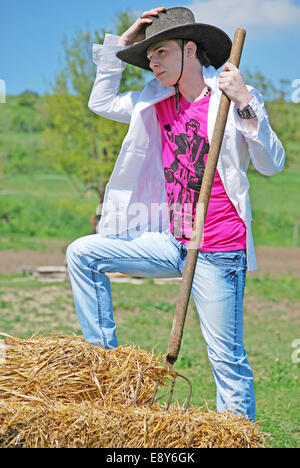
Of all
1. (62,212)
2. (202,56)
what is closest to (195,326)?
(202,56)

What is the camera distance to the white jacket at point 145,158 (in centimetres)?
341

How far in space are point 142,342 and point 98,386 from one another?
186 inches

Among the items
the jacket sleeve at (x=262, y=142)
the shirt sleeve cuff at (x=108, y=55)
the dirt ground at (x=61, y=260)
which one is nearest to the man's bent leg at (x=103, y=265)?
the jacket sleeve at (x=262, y=142)

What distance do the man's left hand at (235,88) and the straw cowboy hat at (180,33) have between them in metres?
0.44

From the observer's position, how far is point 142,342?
759 cm

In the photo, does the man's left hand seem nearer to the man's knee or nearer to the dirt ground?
the man's knee

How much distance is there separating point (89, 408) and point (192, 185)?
1.42 meters

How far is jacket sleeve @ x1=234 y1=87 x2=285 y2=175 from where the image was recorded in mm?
3230

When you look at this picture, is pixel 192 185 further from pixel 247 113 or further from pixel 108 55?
pixel 108 55

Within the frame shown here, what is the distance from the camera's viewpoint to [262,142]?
10.6 ft

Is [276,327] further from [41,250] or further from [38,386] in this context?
[41,250]

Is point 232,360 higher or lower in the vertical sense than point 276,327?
higher

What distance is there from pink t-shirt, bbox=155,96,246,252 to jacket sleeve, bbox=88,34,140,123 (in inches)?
12.2

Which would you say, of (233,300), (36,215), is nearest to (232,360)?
(233,300)
